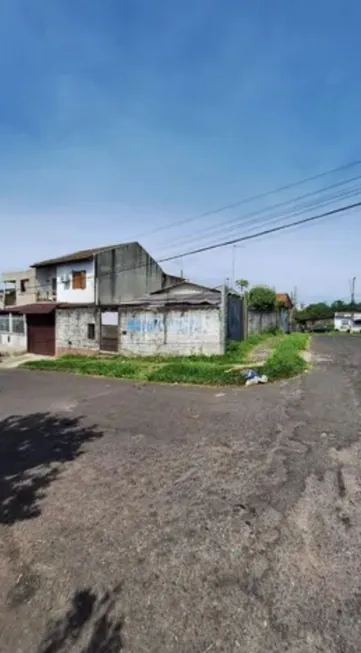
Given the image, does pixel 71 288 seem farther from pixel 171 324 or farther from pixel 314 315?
pixel 314 315

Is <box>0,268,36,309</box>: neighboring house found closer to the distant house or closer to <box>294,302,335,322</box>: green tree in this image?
the distant house

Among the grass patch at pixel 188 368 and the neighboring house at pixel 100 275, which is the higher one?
the neighboring house at pixel 100 275

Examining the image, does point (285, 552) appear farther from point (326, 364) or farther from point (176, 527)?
point (326, 364)

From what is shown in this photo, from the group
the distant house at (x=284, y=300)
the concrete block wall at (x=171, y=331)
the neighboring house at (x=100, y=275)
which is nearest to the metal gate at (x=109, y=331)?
the concrete block wall at (x=171, y=331)

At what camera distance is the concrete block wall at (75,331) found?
20578 millimetres

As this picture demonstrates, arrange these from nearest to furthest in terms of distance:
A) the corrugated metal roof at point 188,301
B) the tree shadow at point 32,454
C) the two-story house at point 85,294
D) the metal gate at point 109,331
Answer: the tree shadow at point 32,454 → the corrugated metal roof at point 188,301 → the metal gate at point 109,331 → the two-story house at point 85,294

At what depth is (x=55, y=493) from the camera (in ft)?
15.2

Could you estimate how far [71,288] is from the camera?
2680 cm

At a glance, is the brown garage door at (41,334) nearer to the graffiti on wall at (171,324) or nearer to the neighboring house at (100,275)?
the neighboring house at (100,275)

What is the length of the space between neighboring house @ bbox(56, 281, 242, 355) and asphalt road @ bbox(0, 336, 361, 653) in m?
9.29

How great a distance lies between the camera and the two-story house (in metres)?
20.5

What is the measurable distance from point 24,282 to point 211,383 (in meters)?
28.8

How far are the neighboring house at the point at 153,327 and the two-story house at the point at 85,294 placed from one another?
0.06m

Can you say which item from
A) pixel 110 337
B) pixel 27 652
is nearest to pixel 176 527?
pixel 27 652
